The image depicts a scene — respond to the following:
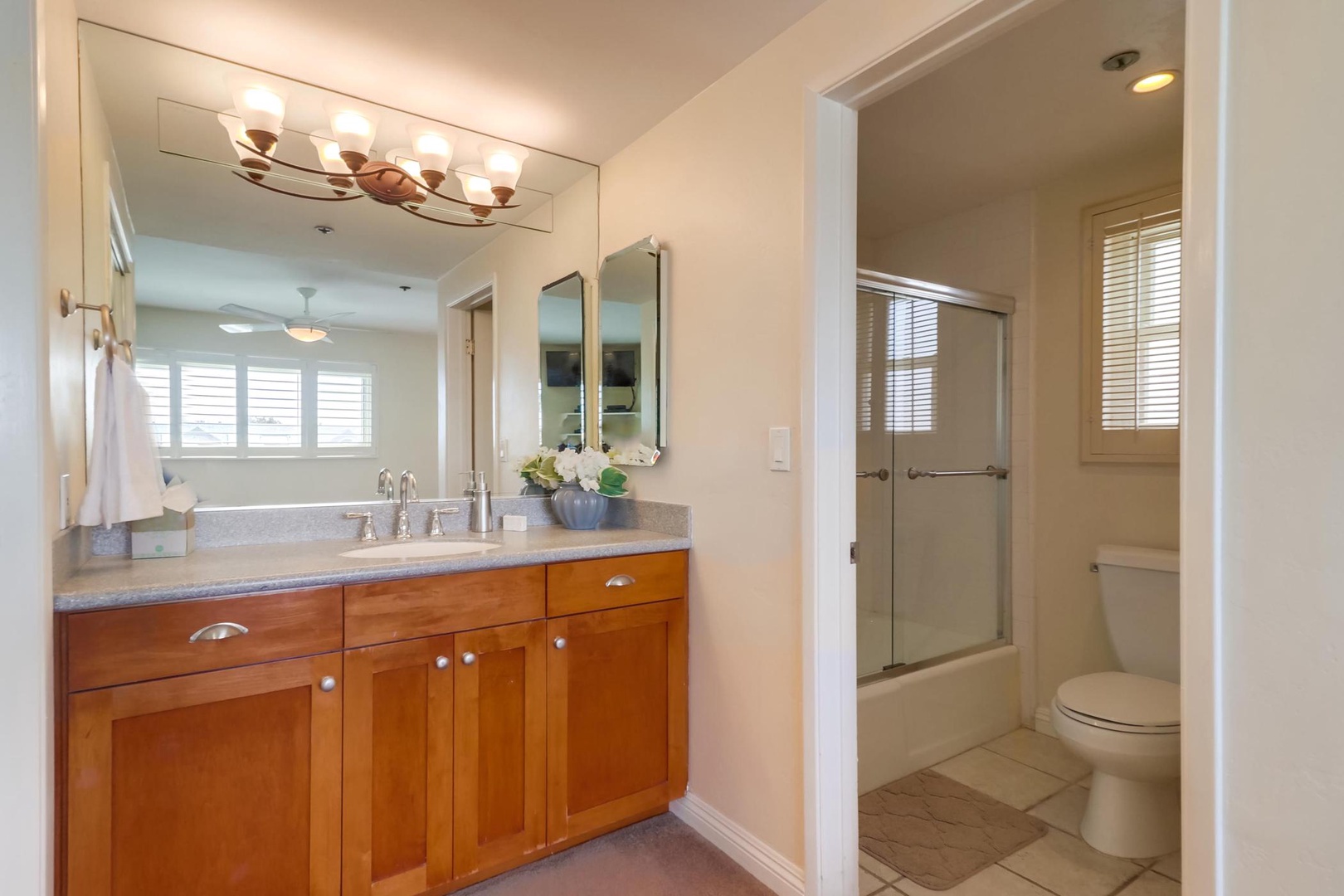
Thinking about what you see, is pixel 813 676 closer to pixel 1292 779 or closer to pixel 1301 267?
pixel 1292 779

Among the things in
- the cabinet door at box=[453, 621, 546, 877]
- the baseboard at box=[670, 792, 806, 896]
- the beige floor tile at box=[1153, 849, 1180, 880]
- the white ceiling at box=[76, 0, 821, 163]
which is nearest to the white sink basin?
the cabinet door at box=[453, 621, 546, 877]

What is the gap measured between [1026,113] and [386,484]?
2410 mm

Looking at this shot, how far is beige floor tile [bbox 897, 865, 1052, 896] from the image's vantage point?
1.78 meters

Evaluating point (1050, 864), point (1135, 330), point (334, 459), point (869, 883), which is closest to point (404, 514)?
point (334, 459)

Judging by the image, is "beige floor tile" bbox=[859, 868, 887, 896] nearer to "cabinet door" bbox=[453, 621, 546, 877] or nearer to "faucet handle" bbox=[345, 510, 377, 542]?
"cabinet door" bbox=[453, 621, 546, 877]

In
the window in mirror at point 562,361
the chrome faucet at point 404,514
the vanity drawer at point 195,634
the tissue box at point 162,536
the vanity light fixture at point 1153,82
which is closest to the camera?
the vanity drawer at point 195,634

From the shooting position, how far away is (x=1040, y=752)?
8.54 feet

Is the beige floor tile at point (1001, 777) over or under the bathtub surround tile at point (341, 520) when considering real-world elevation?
under

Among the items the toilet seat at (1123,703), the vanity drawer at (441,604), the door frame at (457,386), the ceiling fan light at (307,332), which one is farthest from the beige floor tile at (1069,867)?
the ceiling fan light at (307,332)

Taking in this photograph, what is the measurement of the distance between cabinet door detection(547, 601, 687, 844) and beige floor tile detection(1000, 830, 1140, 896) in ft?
3.27

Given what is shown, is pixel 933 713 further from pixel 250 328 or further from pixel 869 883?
pixel 250 328

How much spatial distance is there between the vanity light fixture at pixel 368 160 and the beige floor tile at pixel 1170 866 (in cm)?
283

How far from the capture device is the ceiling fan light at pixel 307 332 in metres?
2.06

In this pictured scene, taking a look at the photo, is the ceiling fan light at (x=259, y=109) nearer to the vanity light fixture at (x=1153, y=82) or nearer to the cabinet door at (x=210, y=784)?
the cabinet door at (x=210, y=784)
